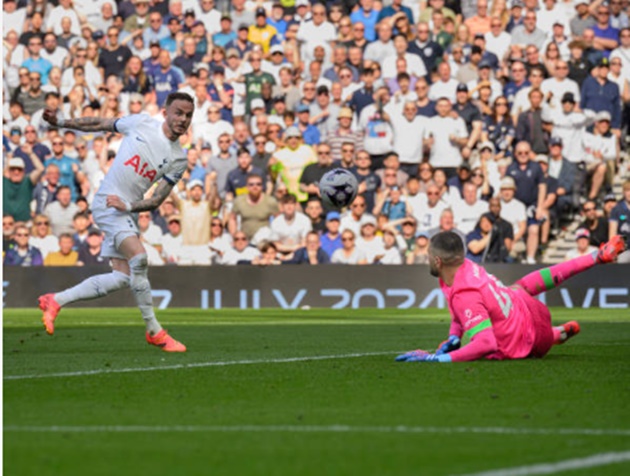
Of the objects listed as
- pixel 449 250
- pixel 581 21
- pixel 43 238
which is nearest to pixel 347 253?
pixel 43 238

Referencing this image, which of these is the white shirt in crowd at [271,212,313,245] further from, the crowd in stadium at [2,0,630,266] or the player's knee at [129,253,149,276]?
the player's knee at [129,253,149,276]

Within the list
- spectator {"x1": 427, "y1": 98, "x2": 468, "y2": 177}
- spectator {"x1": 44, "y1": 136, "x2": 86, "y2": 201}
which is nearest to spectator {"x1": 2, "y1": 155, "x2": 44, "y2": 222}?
spectator {"x1": 44, "y1": 136, "x2": 86, "y2": 201}

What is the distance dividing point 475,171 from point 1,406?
15901mm

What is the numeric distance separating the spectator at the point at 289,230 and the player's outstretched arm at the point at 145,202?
10332 mm

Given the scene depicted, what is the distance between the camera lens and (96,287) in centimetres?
1281

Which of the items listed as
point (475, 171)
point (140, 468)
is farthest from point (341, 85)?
point (140, 468)

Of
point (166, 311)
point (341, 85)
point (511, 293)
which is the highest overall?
point (341, 85)

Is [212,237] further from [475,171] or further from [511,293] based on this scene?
[511,293]

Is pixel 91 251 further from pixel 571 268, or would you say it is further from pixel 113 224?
pixel 571 268

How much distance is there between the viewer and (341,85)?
961 inches

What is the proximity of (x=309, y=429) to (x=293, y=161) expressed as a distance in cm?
1655

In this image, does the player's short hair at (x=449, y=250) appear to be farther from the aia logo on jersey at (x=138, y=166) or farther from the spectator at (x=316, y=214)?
the spectator at (x=316, y=214)

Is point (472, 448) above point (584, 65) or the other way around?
the other way around

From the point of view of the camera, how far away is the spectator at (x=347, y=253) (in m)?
23.0
